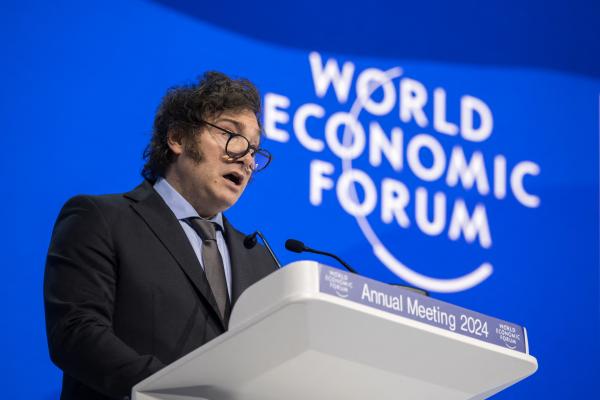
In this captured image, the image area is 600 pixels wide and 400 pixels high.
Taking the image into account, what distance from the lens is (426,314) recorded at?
144cm

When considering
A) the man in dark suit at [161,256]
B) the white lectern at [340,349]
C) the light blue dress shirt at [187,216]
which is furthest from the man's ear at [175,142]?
the white lectern at [340,349]

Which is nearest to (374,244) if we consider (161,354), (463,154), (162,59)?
(463,154)

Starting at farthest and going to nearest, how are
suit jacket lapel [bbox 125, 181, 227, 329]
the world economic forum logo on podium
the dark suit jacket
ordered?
the world economic forum logo on podium → suit jacket lapel [bbox 125, 181, 227, 329] → the dark suit jacket

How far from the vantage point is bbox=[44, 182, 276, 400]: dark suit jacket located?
1787 mm

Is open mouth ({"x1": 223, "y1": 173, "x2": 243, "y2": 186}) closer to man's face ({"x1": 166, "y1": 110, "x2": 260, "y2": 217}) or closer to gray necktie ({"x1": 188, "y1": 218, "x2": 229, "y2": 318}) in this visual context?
man's face ({"x1": 166, "y1": 110, "x2": 260, "y2": 217})

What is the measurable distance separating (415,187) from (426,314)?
6.73 ft

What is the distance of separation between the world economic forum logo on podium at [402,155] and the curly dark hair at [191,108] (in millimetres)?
549

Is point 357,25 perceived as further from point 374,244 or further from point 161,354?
point 161,354

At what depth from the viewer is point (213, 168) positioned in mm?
2424

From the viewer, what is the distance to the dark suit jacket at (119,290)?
1.79 m

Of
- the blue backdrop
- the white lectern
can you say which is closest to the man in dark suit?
the white lectern

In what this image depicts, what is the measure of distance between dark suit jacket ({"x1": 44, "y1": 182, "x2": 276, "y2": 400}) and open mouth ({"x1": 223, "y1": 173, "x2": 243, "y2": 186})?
0.24 metres

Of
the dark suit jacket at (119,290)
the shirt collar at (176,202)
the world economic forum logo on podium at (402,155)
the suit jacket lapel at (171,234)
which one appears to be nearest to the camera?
the dark suit jacket at (119,290)

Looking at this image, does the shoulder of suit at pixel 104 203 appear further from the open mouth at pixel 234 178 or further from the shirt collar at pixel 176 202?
the open mouth at pixel 234 178
